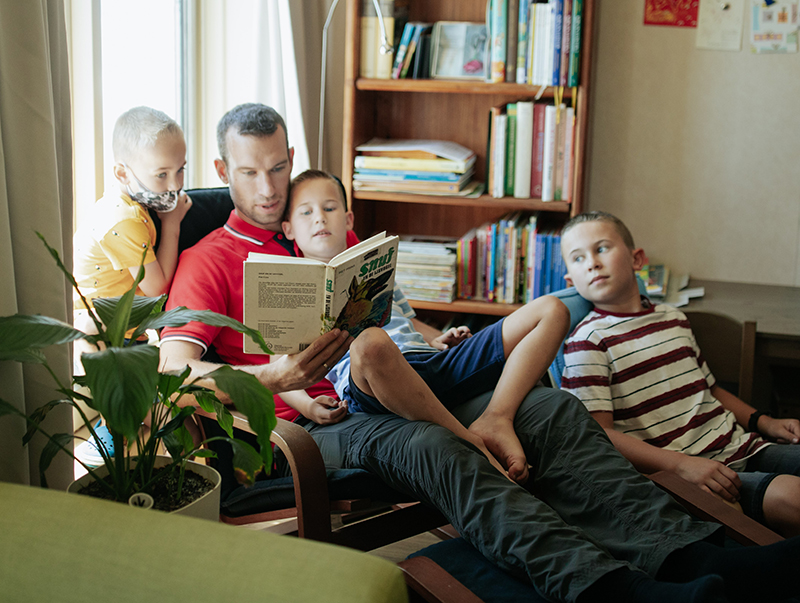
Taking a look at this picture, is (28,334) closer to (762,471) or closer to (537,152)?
(762,471)

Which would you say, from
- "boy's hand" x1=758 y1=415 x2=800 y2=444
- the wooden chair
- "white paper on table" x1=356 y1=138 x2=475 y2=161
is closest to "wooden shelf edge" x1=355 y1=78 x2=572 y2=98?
"white paper on table" x1=356 y1=138 x2=475 y2=161

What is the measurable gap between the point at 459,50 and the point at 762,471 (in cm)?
166

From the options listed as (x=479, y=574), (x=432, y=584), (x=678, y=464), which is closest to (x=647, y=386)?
(x=678, y=464)

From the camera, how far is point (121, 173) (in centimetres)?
172

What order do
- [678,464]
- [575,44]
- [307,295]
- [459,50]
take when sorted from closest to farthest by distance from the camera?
[307,295] → [678,464] → [575,44] → [459,50]

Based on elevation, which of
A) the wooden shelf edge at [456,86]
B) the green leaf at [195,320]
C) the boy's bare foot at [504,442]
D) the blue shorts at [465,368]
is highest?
the wooden shelf edge at [456,86]

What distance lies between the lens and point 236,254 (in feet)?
5.84

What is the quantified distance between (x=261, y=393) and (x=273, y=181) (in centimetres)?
93

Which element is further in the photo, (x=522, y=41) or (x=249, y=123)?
(x=522, y=41)

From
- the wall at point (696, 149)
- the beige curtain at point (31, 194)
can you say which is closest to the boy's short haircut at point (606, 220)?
the wall at point (696, 149)

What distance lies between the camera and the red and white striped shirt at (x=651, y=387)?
1775 millimetres

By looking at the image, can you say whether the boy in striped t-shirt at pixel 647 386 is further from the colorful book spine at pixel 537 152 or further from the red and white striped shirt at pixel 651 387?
the colorful book spine at pixel 537 152

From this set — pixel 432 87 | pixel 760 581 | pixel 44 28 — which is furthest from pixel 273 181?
pixel 760 581

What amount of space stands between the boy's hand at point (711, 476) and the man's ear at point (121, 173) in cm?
145
